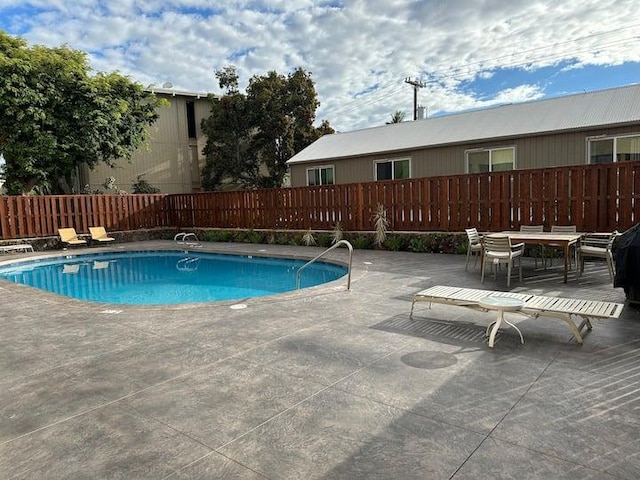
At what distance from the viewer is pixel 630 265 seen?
474cm

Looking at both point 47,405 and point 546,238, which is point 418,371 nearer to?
point 47,405

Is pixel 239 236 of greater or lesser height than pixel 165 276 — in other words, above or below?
above

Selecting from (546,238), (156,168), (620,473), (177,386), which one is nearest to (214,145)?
(156,168)

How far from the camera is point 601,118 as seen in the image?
473 inches

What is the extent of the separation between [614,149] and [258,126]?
1667cm

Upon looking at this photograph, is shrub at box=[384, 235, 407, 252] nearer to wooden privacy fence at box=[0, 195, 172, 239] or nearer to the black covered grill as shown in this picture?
the black covered grill

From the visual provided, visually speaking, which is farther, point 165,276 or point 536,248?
point 165,276

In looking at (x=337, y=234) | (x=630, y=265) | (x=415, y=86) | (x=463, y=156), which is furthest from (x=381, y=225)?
(x=415, y=86)

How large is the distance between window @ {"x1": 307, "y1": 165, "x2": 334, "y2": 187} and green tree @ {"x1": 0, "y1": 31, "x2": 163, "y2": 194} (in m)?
8.40

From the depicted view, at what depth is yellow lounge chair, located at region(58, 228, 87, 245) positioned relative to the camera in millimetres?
14625

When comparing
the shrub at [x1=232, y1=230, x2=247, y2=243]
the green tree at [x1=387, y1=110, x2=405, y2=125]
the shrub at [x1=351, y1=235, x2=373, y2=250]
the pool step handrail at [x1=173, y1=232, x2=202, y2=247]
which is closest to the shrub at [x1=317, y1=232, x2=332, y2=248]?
the shrub at [x1=351, y1=235, x2=373, y2=250]

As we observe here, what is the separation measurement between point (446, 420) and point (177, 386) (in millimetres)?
1956

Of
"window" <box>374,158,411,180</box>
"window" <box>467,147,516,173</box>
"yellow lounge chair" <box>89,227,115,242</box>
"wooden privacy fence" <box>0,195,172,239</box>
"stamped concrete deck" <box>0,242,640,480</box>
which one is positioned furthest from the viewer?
"window" <box>374,158,411,180</box>

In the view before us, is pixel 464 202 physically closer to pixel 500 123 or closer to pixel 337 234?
pixel 337 234
